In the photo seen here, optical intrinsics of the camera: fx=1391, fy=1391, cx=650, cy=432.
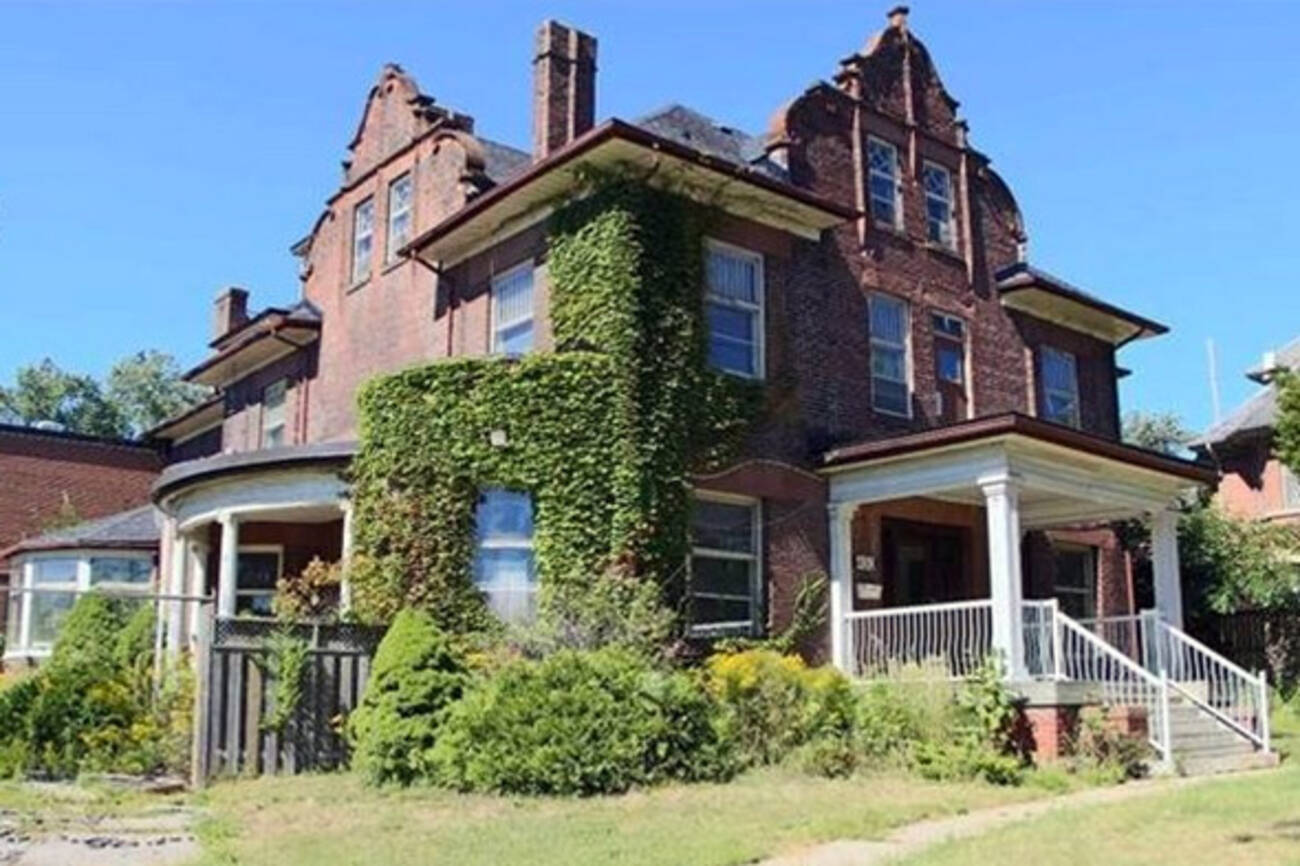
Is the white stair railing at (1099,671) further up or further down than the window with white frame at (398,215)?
further down

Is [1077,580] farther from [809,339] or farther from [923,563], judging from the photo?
[809,339]

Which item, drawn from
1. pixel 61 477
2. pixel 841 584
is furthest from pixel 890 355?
pixel 61 477

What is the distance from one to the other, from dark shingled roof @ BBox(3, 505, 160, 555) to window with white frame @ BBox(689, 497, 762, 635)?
14.6 metres

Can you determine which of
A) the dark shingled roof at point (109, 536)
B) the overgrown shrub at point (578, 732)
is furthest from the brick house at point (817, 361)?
the dark shingled roof at point (109, 536)

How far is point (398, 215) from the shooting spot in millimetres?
23531

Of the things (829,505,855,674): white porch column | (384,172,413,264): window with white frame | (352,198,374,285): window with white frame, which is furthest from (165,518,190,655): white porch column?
(829,505,855,674): white porch column

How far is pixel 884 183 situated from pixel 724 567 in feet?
24.5

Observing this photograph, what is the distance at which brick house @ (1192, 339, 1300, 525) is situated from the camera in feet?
116

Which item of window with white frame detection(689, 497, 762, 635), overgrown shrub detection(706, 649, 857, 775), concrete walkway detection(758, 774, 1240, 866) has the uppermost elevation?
window with white frame detection(689, 497, 762, 635)

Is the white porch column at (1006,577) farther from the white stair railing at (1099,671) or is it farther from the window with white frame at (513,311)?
the window with white frame at (513,311)

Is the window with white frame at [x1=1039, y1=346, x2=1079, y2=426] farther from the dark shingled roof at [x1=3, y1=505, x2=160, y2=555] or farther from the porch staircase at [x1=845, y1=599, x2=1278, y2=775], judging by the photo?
the dark shingled roof at [x1=3, y1=505, x2=160, y2=555]

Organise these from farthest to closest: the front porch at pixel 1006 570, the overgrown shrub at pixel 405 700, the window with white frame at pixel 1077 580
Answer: the window with white frame at pixel 1077 580
the front porch at pixel 1006 570
the overgrown shrub at pixel 405 700

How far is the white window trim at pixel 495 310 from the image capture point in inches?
766

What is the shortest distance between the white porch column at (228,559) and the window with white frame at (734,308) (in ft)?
23.8
